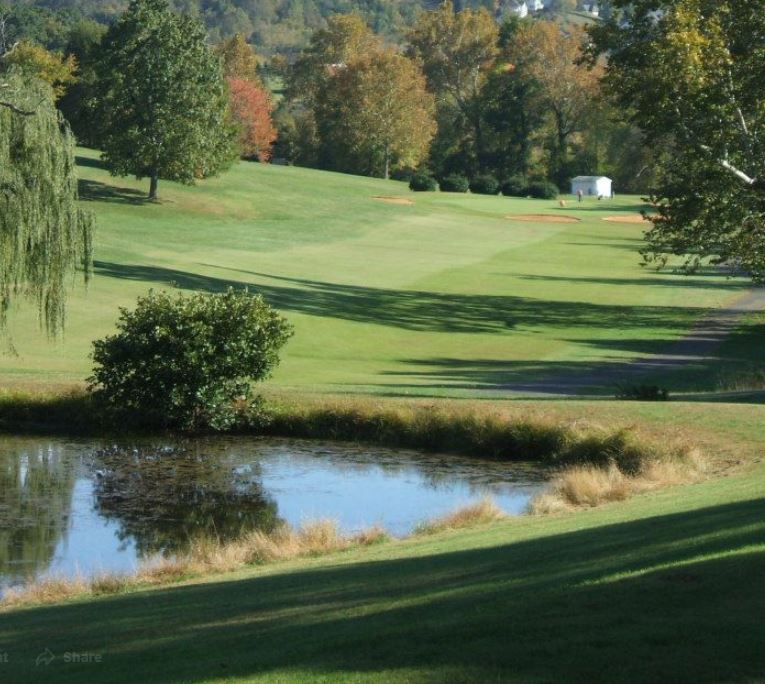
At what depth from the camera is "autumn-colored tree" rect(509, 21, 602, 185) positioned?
12469 cm

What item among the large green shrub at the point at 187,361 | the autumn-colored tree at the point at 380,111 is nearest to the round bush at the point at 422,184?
the autumn-colored tree at the point at 380,111

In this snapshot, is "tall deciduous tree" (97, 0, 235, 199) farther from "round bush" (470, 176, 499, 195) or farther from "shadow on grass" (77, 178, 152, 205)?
"round bush" (470, 176, 499, 195)

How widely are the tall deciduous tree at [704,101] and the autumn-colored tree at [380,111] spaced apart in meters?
77.5

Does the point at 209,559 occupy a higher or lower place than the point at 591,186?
lower

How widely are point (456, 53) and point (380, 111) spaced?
3179cm

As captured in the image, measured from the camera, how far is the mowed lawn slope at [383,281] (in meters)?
40.2

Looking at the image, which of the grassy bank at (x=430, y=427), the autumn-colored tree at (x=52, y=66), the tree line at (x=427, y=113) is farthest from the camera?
the autumn-colored tree at (x=52, y=66)

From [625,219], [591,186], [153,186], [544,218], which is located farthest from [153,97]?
[591,186]

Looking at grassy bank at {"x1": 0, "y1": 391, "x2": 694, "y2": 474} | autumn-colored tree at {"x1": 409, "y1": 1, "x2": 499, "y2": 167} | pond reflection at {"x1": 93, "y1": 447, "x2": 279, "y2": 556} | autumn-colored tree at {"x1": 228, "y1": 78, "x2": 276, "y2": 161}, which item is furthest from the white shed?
pond reflection at {"x1": 93, "y1": 447, "x2": 279, "y2": 556}

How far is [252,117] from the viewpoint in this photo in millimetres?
112938

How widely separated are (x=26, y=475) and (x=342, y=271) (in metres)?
38.4

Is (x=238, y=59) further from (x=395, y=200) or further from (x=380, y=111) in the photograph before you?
(x=395, y=200)

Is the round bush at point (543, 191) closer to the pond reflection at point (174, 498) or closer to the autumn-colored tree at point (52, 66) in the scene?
the autumn-colored tree at point (52, 66)

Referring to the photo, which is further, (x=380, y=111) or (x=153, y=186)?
(x=380, y=111)
